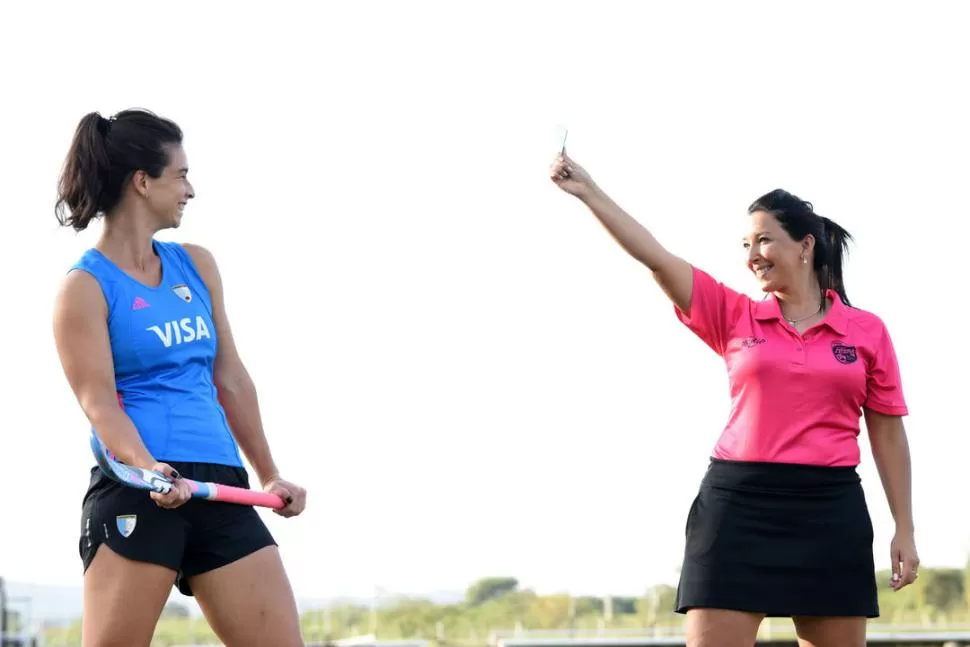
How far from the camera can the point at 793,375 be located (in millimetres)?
3943

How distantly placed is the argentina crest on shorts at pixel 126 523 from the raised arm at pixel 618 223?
155 cm

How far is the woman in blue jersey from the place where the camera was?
10.3 feet

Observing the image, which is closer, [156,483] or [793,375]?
[156,483]

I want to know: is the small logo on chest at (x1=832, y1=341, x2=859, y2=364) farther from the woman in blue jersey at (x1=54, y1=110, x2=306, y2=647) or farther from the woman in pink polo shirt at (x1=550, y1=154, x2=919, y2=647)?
the woman in blue jersey at (x1=54, y1=110, x2=306, y2=647)

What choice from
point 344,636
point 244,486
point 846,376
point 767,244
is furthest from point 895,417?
point 344,636

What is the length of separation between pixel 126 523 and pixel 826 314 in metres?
2.12

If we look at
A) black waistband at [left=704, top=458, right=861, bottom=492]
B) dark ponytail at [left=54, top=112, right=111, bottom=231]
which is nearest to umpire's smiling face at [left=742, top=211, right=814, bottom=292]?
black waistband at [left=704, top=458, right=861, bottom=492]

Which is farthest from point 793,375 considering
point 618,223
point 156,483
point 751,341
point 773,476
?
point 156,483

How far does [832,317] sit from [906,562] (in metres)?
0.74

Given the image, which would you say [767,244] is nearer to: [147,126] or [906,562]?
[906,562]

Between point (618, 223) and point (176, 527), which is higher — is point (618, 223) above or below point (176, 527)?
above

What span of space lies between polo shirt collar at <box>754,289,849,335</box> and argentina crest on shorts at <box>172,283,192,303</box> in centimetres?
164

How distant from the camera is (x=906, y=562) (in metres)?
4.08

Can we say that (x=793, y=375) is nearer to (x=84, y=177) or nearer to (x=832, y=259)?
(x=832, y=259)
